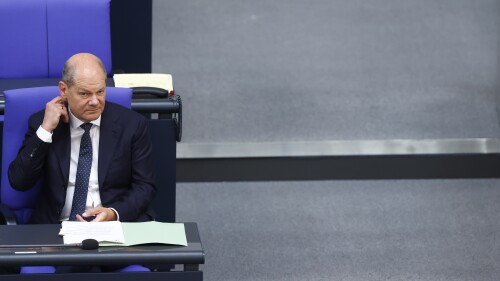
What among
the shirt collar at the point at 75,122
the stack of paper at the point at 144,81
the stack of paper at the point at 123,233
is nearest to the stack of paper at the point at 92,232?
the stack of paper at the point at 123,233

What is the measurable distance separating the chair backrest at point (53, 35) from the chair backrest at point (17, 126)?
0.95 meters

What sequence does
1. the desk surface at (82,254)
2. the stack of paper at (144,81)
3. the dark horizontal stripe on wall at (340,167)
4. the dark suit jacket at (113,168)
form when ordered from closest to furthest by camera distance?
the desk surface at (82,254) < the dark suit jacket at (113,168) < the stack of paper at (144,81) < the dark horizontal stripe on wall at (340,167)

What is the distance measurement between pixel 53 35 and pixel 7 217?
48.4 inches

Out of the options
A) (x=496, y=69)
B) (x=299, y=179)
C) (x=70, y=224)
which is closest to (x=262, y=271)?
(x=299, y=179)

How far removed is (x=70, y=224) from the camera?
307 centimetres

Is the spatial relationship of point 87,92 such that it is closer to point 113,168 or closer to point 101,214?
point 113,168

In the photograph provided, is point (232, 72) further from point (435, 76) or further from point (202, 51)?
point (435, 76)

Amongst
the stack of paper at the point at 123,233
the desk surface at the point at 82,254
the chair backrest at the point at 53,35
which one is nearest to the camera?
the desk surface at the point at 82,254

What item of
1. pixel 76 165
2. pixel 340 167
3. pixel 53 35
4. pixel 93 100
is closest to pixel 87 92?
pixel 93 100

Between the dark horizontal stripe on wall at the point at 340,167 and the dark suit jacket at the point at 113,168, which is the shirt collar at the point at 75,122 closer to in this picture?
the dark suit jacket at the point at 113,168

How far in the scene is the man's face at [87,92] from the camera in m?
3.40

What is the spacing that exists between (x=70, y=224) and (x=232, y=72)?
2789 mm

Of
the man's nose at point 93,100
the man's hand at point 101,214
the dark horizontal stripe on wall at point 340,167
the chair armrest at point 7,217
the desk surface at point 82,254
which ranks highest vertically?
the man's nose at point 93,100

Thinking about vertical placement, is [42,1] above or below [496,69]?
above
